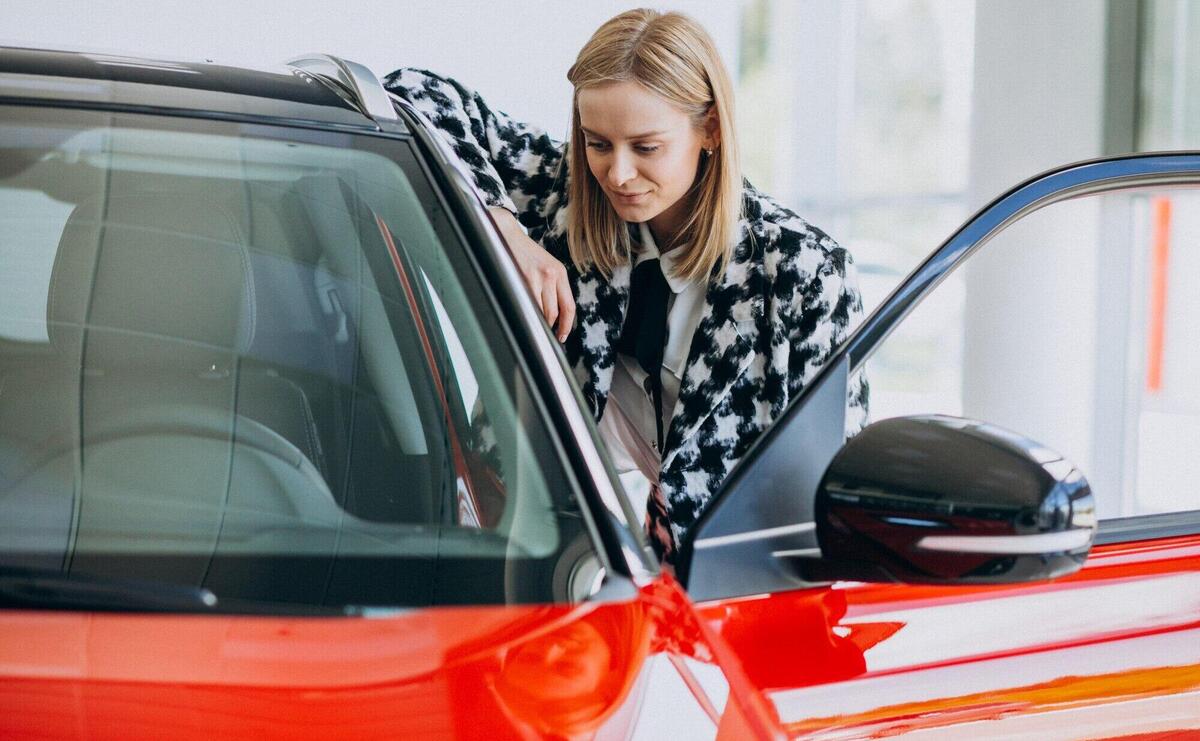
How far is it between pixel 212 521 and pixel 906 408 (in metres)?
6.07

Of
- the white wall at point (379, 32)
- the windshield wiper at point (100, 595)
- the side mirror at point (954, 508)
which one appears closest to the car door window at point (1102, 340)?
the white wall at point (379, 32)

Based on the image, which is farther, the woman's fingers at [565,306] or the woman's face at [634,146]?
the woman's face at [634,146]

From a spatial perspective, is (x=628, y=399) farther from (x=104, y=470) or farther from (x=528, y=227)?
(x=104, y=470)

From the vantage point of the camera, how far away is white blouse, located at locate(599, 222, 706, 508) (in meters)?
1.74

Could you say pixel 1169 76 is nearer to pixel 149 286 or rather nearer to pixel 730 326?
pixel 730 326

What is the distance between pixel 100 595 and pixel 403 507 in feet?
0.94

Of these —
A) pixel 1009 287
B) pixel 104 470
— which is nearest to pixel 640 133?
pixel 104 470

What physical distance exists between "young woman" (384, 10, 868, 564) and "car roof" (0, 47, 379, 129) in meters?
0.48

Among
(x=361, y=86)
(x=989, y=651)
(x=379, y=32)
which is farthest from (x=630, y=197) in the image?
(x=379, y=32)

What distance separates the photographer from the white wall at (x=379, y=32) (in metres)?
3.61

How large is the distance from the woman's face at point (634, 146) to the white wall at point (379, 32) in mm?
2345

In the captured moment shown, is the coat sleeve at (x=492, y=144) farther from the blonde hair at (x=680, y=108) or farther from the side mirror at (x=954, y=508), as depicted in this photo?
the side mirror at (x=954, y=508)

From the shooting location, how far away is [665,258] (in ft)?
5.80

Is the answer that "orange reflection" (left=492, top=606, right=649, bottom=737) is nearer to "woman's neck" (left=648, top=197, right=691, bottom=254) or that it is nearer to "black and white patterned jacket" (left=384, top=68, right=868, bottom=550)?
"black and white patterned jacket" (left=384, top=68, right=868, bottom=550)
